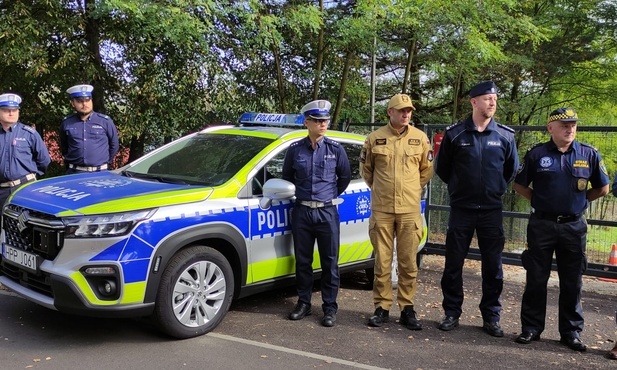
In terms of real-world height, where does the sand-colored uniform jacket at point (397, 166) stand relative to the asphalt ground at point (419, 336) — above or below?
above

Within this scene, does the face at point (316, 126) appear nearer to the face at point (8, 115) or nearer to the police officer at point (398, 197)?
the police officer at point (398, 197)

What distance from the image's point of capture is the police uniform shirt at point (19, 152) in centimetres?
555

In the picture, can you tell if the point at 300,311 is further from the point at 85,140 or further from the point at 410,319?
the point at 85,140

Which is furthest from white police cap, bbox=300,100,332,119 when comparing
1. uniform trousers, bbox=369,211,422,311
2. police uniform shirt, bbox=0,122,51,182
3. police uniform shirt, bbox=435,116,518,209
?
police uniform shirt, bbox=0,122,51,182

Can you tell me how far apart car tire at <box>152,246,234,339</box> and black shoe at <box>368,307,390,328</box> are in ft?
4.10

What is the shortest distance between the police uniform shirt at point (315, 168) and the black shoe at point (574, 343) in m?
2.25

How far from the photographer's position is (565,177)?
4.27m

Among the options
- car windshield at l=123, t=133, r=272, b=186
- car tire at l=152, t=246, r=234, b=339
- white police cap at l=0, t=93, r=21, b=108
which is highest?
white police cap at l=0, t=93, r=21, b=108

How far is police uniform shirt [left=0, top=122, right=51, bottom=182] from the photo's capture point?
5.55 m

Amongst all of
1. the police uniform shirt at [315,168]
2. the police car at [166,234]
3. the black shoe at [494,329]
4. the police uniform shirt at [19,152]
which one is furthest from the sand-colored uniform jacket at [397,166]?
the police uniform shirt at [19,152]

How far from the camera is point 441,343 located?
172 inches

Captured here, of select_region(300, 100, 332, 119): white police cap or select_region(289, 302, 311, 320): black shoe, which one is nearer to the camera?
select_region(300, 100, 332, 119): white police cap

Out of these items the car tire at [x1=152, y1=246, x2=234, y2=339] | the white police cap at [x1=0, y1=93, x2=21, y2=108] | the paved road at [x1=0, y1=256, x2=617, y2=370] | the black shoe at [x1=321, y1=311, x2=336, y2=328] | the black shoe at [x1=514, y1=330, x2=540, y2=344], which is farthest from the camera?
the white police cap at [x1=0, y1=93, x2=21, y2=108]

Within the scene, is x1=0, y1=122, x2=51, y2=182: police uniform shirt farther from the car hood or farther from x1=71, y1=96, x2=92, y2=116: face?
the car hood
